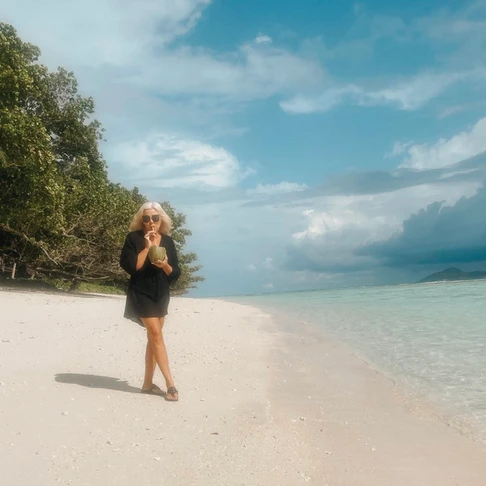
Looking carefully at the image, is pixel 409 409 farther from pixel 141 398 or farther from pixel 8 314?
pixel 8 314

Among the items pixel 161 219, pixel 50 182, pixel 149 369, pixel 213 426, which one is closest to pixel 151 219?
pixel 161 219

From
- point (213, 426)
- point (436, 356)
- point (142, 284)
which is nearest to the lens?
point (213, 426)

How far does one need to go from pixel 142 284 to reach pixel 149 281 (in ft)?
0.27

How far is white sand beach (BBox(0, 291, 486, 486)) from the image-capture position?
3715 mm

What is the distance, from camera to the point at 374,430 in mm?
4926

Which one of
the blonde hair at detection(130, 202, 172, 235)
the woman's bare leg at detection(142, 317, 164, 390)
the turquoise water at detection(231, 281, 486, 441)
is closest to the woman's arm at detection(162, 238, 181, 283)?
the blonde hair at detection(130, 202, 172, 235)

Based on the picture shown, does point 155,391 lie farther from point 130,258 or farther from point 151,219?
point 151,219

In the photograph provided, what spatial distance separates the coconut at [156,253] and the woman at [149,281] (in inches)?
4.7

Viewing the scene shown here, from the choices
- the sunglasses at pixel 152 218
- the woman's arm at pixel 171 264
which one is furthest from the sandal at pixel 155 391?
the sunglasses at pixel 152 218

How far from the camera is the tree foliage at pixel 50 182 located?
1961 centimetres

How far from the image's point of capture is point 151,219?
5902 millimetres

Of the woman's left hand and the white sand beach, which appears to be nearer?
the white sand beach

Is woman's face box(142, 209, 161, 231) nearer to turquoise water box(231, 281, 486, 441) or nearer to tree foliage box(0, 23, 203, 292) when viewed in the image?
turquoise water box(231, 281, 486, 441)

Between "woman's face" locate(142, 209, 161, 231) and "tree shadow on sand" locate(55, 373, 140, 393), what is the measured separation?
184cm
